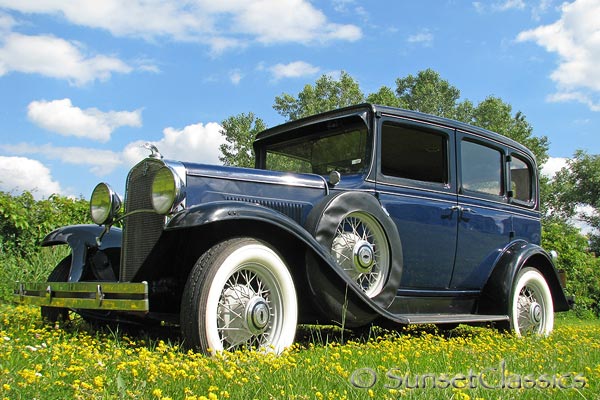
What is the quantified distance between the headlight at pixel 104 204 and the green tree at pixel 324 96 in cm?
2304

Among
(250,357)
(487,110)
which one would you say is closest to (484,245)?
(250,357)

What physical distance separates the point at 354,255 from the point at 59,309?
7.72ft

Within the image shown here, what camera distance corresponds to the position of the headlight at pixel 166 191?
11.1 ft

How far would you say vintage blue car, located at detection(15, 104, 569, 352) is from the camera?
10.6 feet

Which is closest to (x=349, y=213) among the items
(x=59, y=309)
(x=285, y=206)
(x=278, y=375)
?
(x=285, y=206)

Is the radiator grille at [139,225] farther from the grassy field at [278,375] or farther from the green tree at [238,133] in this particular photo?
the green tree at [238,133]

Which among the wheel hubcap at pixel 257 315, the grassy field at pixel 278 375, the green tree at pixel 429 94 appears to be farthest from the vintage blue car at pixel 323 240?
the green tree at pixel 429 94

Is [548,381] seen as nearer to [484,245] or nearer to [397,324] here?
[397,324]

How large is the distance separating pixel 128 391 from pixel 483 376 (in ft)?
5.17

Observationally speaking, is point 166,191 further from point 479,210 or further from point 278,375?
point 479,210

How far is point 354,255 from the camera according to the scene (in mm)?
4035

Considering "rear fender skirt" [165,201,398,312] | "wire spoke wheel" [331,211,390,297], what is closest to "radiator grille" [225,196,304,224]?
"wire spoke wheel" [331,211,390,297]

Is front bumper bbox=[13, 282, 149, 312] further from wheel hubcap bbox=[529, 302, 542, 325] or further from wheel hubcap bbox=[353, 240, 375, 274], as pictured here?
wheel hubcap bbox=[529, 302, 542, 325]

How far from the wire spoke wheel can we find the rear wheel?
2.06m
